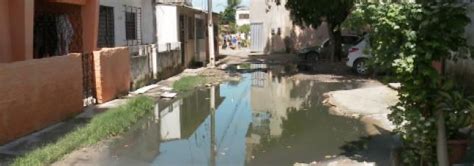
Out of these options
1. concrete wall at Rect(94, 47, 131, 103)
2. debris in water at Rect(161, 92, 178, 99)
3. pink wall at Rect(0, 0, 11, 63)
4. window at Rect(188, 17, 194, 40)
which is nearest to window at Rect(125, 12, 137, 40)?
concrete wall at Rect(94, 47, 131, 103)

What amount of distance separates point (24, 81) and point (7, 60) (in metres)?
1.80

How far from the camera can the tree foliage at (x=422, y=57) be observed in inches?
244

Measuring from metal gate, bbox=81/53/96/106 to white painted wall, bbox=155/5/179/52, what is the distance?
9.52m

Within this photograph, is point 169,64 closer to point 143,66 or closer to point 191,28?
point 143,66

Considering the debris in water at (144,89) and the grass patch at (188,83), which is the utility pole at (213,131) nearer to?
the grass patch at (188,83)

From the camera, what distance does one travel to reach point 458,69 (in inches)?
478

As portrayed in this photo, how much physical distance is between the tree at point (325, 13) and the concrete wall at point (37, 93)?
10927 mm

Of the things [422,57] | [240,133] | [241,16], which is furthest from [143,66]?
[241,16]

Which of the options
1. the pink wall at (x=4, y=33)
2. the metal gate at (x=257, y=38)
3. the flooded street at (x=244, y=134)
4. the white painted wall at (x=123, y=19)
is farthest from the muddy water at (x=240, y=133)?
the metal gate at (x=257, y=38)

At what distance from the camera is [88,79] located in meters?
13.5

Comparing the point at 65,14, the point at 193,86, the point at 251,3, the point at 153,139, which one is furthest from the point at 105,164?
the point at 251,3

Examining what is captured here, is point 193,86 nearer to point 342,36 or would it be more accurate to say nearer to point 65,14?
→ point 65,14

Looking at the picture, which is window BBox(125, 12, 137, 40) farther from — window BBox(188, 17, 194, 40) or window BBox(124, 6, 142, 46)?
window BBox(188, 17, 194, 40)

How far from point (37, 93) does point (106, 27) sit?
7514 millimetres
